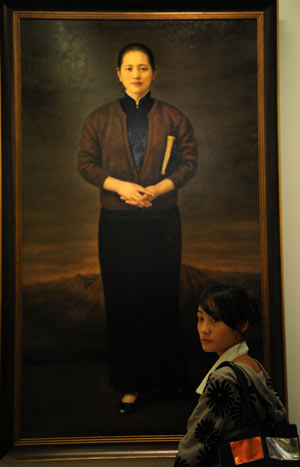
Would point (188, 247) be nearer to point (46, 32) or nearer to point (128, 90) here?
point (128, 90)

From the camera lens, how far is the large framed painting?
9.21 feet

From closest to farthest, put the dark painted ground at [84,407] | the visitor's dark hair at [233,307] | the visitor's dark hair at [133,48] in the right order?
the visitor's dark hair at [233,307], the dark painted ground at [84,407], the visitor's dark hair at [133,48]

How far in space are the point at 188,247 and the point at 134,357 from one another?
71cm

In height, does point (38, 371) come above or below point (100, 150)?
below

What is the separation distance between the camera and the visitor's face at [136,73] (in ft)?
9.53

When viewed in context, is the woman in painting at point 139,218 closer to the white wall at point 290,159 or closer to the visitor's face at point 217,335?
the white wall at point 290,159

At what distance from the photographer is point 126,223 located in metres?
2.87

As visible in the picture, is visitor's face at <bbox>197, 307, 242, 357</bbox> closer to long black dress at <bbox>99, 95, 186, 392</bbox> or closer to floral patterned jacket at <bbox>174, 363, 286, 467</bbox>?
floral patterned jacket at <bbox>174, 363, 286, 467</bbox>

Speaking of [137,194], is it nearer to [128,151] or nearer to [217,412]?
[128,151]

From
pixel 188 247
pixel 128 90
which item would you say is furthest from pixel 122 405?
pixel 128 90

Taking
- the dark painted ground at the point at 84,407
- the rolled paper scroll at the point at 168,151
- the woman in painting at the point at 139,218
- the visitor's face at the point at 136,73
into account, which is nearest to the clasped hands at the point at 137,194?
the woman in painting at the point at 139,218

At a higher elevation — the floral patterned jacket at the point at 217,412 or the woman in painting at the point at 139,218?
the woman in painting at the point at 139,218

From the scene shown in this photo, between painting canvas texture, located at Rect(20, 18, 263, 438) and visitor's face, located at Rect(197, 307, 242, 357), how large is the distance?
0.99m

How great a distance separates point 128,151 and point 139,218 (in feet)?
1.32
